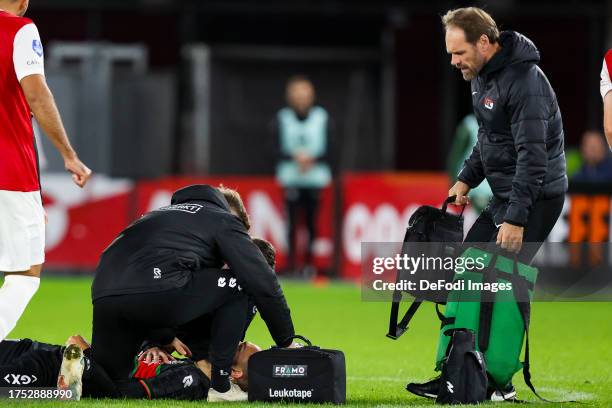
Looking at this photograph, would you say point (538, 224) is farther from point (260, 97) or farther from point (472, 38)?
point (260, 97)

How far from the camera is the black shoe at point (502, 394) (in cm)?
687

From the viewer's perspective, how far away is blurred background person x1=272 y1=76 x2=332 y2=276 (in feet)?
49.7

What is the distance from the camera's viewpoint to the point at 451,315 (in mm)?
7023

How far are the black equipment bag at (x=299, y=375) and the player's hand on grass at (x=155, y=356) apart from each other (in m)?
0.58

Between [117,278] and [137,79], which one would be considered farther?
[137,79]

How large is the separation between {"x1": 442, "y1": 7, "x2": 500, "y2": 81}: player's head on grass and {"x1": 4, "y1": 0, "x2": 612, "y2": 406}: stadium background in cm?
802

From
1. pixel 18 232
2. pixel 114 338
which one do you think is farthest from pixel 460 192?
pixel 18 232

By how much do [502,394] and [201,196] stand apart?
184cm

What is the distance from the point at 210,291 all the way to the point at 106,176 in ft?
30.8

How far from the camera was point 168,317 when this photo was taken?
6684mm

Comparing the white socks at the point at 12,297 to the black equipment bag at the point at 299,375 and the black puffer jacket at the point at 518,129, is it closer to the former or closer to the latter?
the black equipment bag at the point at 299,375

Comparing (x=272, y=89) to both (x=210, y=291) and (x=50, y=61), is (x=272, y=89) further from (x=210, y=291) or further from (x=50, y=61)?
(x=210, y=291)

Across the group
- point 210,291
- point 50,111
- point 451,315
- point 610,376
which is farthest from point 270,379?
→ point 610,376

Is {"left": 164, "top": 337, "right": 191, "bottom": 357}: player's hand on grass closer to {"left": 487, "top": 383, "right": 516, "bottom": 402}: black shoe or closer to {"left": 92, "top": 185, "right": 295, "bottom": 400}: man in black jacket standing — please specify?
{"left": 92, "top": 185, "right": 295, "bottom": 400}: man in black jacket standing
